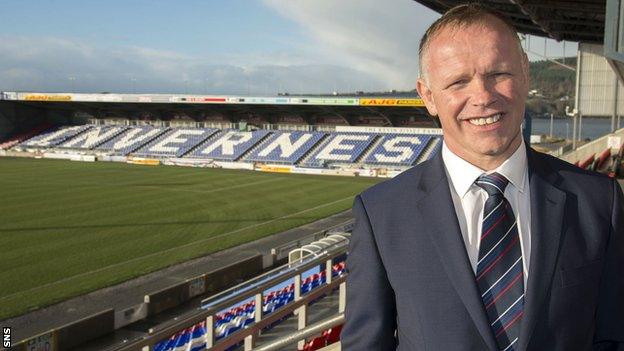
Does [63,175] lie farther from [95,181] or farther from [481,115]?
[481,115]

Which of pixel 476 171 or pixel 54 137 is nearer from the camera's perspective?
pixel 476 171

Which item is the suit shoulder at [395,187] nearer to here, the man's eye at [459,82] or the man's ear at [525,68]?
the man's eye at [459,82]

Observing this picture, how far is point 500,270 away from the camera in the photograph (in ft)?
5.41

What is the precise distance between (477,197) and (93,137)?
61.3 metres

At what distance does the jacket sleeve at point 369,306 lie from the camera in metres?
1.70

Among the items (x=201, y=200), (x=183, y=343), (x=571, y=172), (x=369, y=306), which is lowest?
(x=183, y=343)

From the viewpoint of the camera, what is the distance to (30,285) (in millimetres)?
14258

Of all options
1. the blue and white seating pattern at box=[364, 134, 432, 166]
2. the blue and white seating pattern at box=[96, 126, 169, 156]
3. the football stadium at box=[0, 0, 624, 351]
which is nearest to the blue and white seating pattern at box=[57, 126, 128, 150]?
the football stadium at box=[0, 0, 624, 351]

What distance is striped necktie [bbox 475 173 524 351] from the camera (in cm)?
161

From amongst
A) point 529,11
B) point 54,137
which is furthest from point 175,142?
point 529,11

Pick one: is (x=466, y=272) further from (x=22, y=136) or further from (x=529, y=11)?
(x=22, y=136)

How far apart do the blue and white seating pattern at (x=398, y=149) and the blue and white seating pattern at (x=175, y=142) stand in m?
18.6

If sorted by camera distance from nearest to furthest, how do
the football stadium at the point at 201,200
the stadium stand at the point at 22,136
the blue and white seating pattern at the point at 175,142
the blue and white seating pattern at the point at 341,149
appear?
the football stadium at the point at 201,200, the blue and white seating pattern at the point at 341,149, the blue and white seating pattern at the point at 175,142, the stadium stand at the point at 22,136

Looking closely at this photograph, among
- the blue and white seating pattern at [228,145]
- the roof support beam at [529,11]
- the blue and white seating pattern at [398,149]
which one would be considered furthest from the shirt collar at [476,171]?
the blue and white seating pattern at [228,145]
